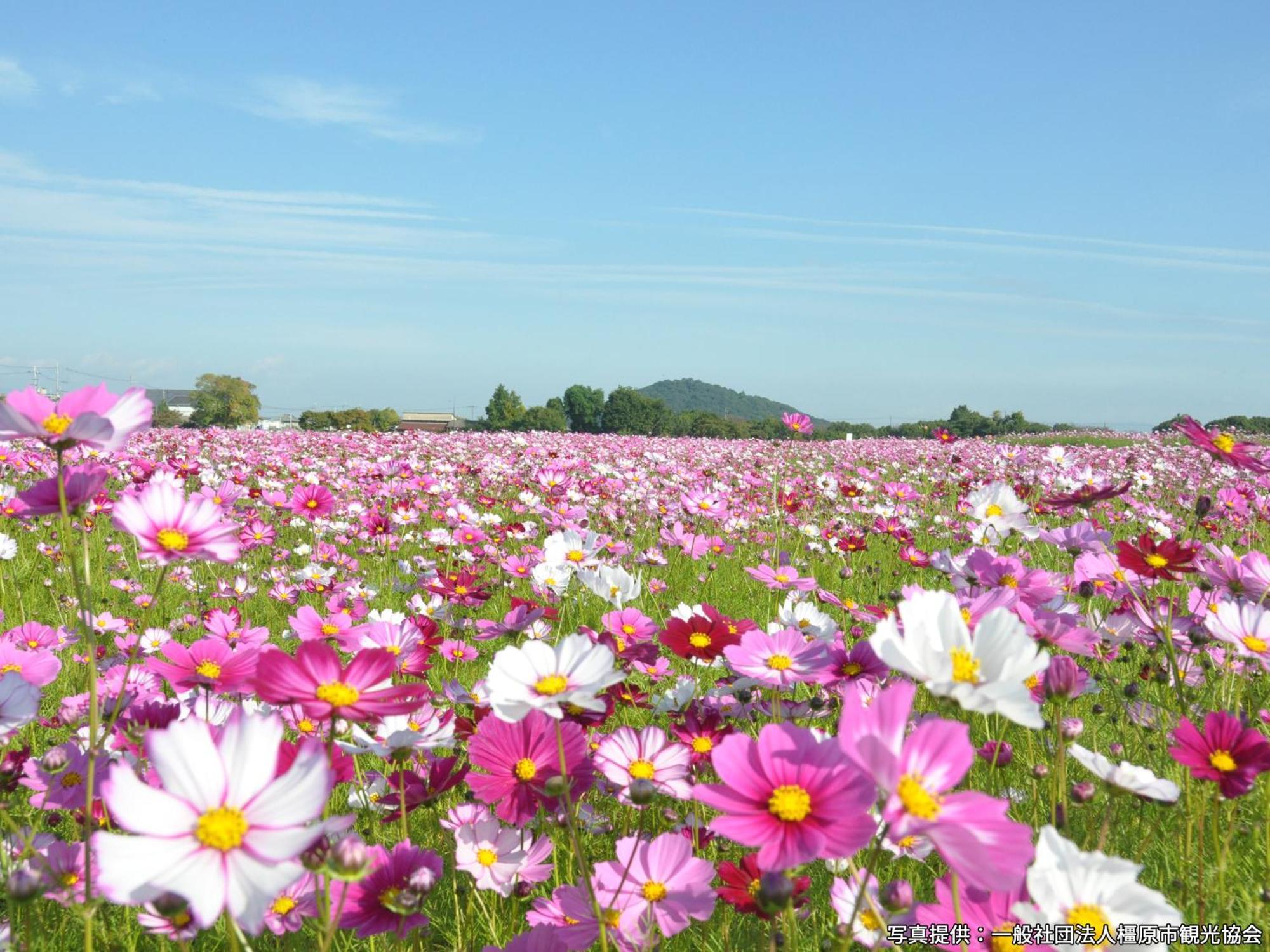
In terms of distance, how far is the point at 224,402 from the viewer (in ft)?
192

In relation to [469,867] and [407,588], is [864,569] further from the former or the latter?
[469,867]

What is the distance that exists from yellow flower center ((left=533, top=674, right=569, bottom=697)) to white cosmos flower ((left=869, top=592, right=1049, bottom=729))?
390 mm

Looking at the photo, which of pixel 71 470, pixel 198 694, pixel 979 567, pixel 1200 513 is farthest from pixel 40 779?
pixel 1200 513

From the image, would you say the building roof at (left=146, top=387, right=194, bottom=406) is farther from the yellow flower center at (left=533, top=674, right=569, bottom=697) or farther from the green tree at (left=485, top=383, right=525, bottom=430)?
the yellow flower center at (left=533, top=674, right=569, bottom=697)

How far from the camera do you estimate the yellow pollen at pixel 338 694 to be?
0.89 metres

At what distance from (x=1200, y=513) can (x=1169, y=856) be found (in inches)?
27.6

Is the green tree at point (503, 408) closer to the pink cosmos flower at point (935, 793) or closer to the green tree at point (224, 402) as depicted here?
the green tree at point (224, 402)

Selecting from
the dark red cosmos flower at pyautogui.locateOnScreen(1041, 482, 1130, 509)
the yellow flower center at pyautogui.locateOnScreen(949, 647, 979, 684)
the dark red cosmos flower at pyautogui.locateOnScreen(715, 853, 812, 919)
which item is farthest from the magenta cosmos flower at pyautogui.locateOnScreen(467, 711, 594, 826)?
the dark red cosmos flower at pyautogui.locateOnScreen(1041, 482, 1130, 509)

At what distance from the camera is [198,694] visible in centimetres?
157

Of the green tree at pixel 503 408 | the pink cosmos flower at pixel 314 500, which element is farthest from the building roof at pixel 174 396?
the pink cosmos flower at pixel 314 500

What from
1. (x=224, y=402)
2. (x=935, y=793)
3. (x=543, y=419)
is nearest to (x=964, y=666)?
(x=935, y=793)

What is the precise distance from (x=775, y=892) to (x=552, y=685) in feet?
1.20

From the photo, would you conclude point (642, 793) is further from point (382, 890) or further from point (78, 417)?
point (78, 417)

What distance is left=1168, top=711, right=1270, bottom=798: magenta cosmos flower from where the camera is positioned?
1108 millimetres
